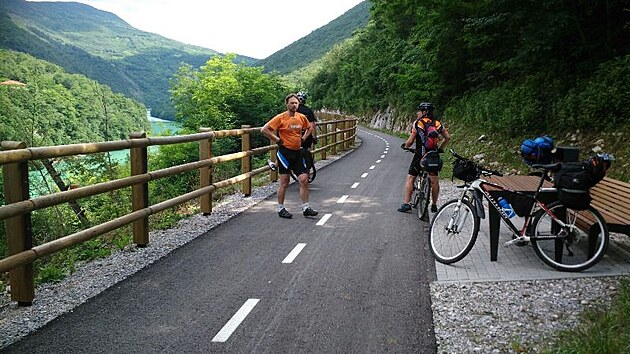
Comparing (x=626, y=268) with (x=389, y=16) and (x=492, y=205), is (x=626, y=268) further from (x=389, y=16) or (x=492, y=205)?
(x=389, y=16)

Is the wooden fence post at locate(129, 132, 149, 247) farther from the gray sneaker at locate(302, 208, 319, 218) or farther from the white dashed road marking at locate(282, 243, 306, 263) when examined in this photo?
the gray sneaker at locate(302, 208, 319, 218)

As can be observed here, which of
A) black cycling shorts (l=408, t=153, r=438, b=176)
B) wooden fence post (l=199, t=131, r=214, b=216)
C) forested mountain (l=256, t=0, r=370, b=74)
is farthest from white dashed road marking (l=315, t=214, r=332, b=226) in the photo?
forested mountain (l=256, t=0, r=370, b=74)

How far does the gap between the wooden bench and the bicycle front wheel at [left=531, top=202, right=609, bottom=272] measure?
0.21m

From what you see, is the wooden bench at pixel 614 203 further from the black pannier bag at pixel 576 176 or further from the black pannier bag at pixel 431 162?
the black pannier bag at pixel 431 162

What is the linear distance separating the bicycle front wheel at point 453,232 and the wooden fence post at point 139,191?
3.60m

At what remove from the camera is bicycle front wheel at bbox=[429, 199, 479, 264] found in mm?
5605

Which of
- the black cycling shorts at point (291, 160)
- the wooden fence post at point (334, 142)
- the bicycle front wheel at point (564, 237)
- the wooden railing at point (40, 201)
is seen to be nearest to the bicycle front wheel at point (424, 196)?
the black cycling shorts at point (291, 160)

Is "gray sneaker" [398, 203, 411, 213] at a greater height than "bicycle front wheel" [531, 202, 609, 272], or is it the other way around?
"bicycle front wheel" [531, 202, 609, 272]

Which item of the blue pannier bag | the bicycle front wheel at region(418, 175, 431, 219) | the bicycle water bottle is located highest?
the blue pannier bag

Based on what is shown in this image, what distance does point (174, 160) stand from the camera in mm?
34594

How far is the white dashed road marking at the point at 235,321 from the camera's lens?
3866mm

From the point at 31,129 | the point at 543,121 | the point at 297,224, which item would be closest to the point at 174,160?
the point at 31,129

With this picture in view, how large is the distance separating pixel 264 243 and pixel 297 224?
1.26 m

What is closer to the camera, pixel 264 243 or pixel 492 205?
pixel 492 205
